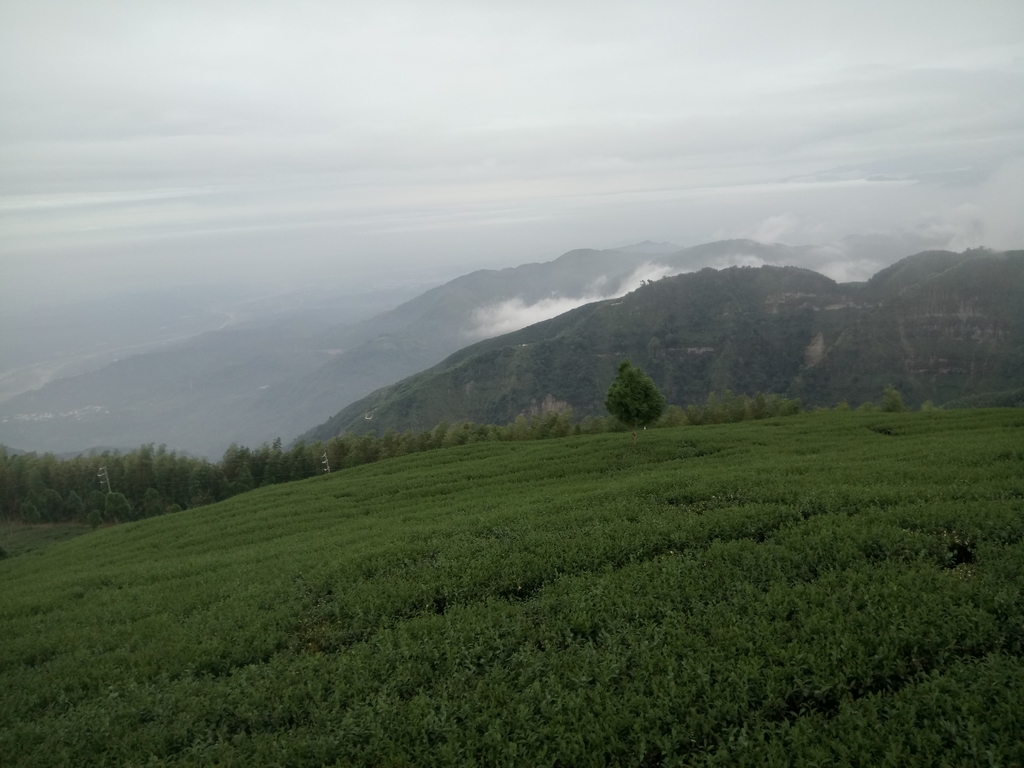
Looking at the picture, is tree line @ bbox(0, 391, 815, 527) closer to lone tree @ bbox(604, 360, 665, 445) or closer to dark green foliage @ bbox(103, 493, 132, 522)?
dark green foliage @ bbox(103, 493, 132, 522)

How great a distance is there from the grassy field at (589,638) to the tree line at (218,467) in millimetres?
48253

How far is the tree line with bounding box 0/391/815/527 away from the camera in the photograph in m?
66.8

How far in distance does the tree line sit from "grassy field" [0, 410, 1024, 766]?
48.3 meters

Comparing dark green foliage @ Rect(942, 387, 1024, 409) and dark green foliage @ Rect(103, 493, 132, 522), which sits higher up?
dark green foliage @ Rect(103, 493, 132, 522)

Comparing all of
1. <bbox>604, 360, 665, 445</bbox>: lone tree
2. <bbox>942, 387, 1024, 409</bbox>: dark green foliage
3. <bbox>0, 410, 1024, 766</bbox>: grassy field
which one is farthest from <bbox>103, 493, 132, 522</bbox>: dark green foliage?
<bbox>942, 387, 1024, 409</bbox>: dark green foliage

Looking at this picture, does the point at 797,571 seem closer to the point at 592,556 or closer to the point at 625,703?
the point at 592,556

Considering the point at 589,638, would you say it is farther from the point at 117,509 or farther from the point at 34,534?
the point at 34,534

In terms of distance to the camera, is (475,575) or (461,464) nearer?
(475,575)

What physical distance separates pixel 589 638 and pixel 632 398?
23.6 metres

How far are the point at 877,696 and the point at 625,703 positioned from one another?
344 centimetres

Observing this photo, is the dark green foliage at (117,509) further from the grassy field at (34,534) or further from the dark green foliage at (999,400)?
the dark green foliage at (999,400)

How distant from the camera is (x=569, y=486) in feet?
85.1

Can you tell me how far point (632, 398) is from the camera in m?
32.9

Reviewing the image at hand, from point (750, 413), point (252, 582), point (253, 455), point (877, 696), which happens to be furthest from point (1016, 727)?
point (253, 455)
